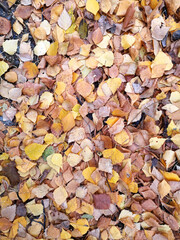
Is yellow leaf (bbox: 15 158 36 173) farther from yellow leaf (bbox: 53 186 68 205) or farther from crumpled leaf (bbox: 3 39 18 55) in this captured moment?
crumpled leaf (bbox: 3 39 18 55)

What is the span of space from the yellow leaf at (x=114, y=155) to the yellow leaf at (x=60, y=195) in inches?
9.2

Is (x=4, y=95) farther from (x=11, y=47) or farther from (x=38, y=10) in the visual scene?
(x=38, y=10)

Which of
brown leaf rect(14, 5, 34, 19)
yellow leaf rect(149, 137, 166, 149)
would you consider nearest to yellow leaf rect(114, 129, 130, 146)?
yellow leaf rect(149, 137, 166, 149)

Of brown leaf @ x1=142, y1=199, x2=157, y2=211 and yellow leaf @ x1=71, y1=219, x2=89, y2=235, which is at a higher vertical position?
brown leaf @ x1=142, y1=199, x2=157, y2=211

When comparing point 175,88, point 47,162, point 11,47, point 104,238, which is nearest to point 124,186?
point 104,238

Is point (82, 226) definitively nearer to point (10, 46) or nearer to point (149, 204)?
point (149, 204)

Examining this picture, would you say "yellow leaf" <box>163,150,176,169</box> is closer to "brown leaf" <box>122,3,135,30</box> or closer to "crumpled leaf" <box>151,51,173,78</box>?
"crumpled leaf" <box>151,51,173,78</box>

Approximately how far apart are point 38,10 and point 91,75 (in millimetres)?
383

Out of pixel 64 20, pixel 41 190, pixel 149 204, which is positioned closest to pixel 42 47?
pixel 64 20

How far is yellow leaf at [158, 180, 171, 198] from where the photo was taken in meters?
1.10

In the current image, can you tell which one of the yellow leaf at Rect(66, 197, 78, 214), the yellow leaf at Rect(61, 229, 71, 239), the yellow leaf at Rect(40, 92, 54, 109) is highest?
the yellow leaf at Rect(40, 92, 54, 109)

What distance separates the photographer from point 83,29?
1.14 m

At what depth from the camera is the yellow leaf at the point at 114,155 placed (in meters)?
1.09

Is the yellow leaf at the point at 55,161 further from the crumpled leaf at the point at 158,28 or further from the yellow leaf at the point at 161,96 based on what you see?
the crumpled leaf at the point at 158,28
